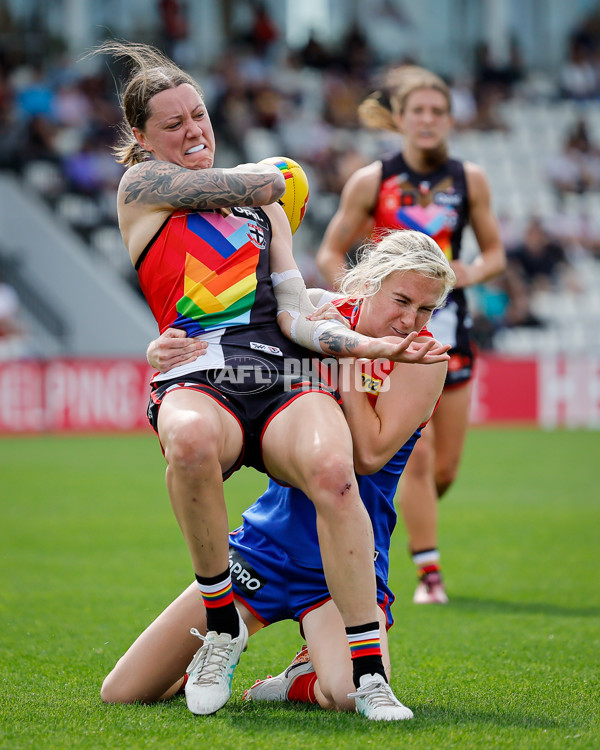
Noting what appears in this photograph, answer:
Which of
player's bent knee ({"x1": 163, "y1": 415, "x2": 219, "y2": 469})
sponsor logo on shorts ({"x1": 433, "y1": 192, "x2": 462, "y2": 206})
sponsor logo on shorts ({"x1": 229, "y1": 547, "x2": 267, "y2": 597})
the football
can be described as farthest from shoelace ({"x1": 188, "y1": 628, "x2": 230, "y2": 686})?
sponsor logo on shorts ({"x1": 433, "y1": 192, "x2": 462, "y2": 206})

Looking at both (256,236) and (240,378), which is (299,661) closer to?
(240,378)

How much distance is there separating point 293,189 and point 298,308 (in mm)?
588

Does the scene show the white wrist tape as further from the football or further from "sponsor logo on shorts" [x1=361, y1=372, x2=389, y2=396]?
the football

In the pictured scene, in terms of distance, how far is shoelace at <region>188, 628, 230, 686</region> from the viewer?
3252 millimetres

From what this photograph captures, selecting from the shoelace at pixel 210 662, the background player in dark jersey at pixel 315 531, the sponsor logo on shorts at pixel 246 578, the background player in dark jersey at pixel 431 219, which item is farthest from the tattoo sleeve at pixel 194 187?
the background player in dark jersey at pixel 431 219

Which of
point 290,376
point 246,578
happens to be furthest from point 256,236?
point 246,578

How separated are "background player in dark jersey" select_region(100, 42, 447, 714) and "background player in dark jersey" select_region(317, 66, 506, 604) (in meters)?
1.96

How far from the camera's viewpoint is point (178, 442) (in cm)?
308

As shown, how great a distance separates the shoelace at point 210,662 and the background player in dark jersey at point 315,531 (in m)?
0.17

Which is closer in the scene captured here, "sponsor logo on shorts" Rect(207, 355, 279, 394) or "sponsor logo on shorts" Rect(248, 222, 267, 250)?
"sponsor logo on shorts" Rect(207, 355, 279, 394)

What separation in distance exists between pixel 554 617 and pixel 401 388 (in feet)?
6.43

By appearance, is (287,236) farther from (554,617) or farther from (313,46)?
(313,46)

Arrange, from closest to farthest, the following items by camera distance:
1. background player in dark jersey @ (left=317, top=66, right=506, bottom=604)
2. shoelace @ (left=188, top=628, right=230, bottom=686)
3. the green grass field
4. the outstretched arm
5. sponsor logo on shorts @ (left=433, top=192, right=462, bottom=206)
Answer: the green grass field → shoelace @ (left=188, top=628, right=230, bottom=686) → the outstretched arm → background player in dark jersey @ (left=317, top=66, right=506, bottom=604) → sponsor logo on shorts @ (left=433, top=192, right=462, bottom=206)

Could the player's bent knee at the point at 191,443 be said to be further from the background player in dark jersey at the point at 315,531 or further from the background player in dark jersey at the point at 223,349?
the background player in dark jersey at the point at 315,531
